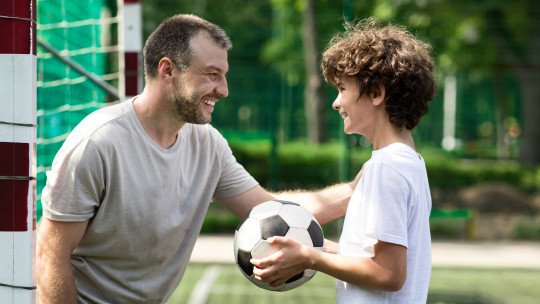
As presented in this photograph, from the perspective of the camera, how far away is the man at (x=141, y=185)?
2828mm

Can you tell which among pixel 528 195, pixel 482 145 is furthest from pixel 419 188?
pixel 482 145

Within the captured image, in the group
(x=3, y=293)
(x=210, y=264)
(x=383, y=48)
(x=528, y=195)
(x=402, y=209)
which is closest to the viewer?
(x=3, y=293)

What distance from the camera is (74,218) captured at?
2.81m

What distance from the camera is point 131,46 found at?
5.22m

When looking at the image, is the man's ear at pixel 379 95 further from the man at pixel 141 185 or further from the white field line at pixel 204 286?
the white field line at pixel 204 286

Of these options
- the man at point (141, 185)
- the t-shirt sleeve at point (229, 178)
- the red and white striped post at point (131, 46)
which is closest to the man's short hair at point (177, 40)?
the man at point (141, 185)

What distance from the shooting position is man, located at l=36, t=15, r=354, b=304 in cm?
283

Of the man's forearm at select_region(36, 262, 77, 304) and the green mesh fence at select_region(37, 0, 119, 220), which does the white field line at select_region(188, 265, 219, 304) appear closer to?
the green mesh fence at select_region(37, 0, 119, 220)

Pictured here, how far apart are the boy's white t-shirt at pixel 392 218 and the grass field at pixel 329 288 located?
424cm

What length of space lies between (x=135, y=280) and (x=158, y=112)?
555mm

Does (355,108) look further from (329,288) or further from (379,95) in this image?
(329,288)

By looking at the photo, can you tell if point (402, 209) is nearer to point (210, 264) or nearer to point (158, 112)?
point (158, 112)

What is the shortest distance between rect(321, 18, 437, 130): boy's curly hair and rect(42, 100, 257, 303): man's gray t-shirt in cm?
65

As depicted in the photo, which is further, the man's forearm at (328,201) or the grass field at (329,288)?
the grass field at (329,288)
